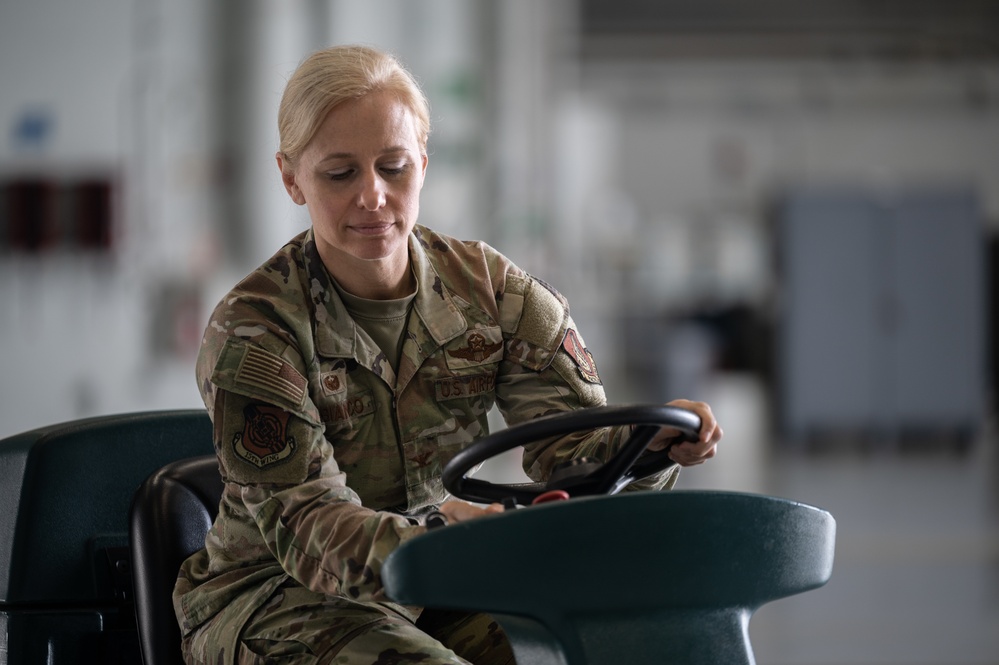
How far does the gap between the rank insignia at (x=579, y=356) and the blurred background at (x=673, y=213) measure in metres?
0.59

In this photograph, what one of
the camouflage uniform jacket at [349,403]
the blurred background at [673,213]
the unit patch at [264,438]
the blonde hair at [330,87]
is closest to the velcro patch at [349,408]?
the camouflage uniform jacket at [349,403]

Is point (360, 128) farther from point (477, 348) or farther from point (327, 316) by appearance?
point (477, 348)

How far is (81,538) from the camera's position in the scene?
1609 mm

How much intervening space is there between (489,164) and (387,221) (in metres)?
5.13

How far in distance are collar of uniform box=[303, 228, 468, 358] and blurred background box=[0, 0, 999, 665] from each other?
41cm

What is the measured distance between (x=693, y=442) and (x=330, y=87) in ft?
2.00

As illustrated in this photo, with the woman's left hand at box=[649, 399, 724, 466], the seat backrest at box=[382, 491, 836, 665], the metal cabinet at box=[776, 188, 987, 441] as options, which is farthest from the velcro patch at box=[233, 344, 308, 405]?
the metal cabinet at box=[776, 188, 987, 441]

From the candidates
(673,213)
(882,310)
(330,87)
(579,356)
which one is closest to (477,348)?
(579,356)

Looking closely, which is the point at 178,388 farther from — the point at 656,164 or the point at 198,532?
the point at 656,164

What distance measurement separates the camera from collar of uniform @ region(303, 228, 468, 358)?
1.47m

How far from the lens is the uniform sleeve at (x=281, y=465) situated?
126 cm

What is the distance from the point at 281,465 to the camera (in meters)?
1.32

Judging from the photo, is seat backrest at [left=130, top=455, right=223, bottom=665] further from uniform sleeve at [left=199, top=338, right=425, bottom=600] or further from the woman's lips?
the woman's lips

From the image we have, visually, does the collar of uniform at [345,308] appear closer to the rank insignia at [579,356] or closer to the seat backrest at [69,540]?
the rank insignia at [579,356]
